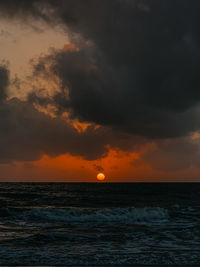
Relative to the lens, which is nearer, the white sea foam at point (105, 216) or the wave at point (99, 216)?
the wave at point (99, 216)

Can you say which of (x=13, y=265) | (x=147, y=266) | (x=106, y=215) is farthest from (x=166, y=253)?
(x=106, y=215)

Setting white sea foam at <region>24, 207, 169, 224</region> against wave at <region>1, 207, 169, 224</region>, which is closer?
wave at <region>1, 207, 169, 224</region>

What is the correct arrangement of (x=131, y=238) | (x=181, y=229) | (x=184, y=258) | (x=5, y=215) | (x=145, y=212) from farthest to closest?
(x=145, y=212)
(x=5, y=215)
(x=181, y=229)
(x=131, y=238)
(x=184, y=258)

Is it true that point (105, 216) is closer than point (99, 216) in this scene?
No

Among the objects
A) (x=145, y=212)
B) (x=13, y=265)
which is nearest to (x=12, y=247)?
(x=13, y=265)

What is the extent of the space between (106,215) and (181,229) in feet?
28.7

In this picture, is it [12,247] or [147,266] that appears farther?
[12,247]

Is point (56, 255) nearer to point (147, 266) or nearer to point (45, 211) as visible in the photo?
point (147, 266)

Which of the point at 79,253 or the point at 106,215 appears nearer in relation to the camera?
the point at 79,253

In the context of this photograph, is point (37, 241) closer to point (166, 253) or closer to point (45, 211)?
point (166, 253)

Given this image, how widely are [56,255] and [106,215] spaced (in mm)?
15360

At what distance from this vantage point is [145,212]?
28656 mm

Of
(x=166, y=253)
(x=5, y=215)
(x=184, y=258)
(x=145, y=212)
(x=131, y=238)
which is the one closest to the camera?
(x=184, y=258)

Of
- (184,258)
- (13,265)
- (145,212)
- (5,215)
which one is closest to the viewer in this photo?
(13,265)
